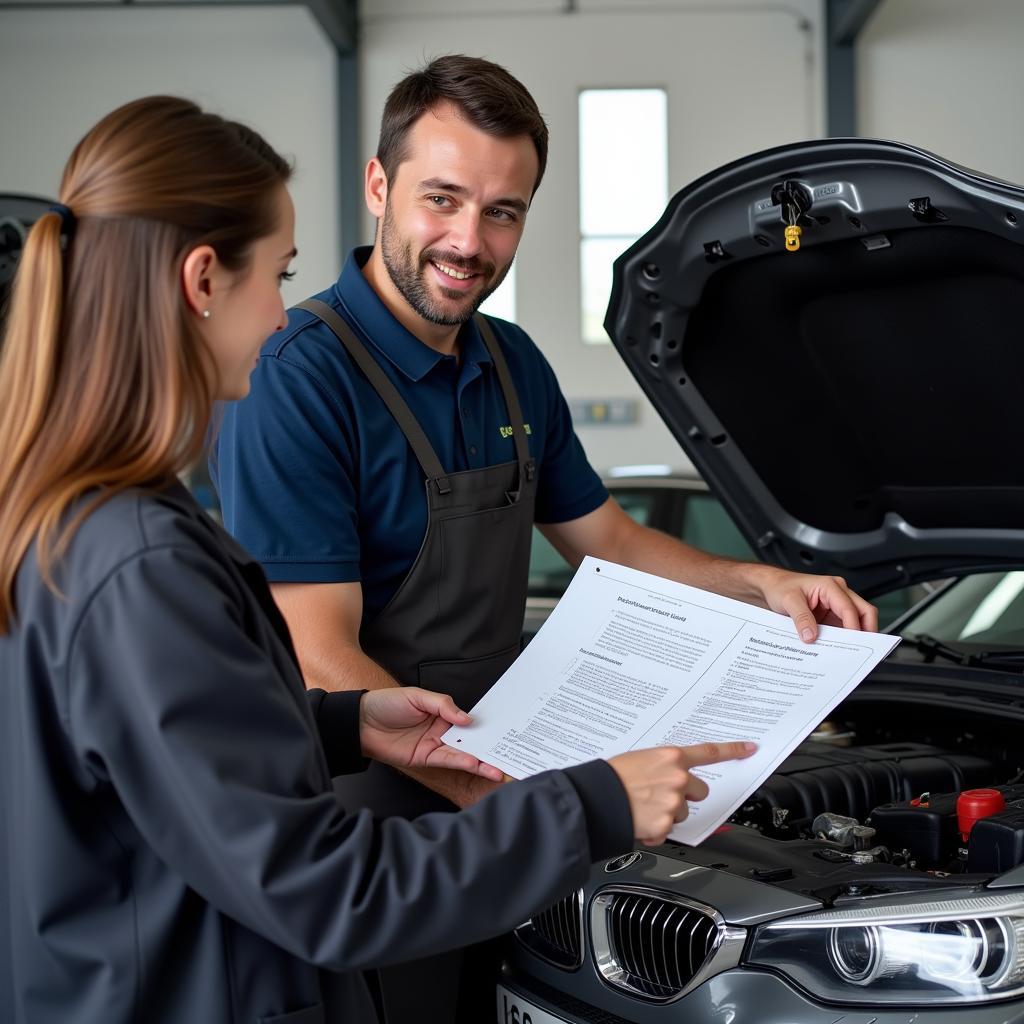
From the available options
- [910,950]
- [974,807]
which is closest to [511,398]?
[974,807]

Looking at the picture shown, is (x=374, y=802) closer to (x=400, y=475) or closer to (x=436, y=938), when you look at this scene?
(x=400, y=475)

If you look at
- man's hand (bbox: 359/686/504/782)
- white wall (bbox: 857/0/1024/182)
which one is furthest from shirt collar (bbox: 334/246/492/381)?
white wall (bbox: 857/0/1024/182)

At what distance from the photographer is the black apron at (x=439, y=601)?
76.0 inches

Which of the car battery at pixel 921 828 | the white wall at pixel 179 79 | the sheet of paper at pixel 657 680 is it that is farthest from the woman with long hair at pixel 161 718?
the white wall at pixel 179 79

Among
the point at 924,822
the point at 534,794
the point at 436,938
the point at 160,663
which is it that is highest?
the point at 160,663

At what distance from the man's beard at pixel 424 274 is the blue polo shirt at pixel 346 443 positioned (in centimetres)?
5

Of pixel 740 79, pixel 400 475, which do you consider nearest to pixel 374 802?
pixel 400 475

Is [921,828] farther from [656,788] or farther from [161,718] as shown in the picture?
[161,718]

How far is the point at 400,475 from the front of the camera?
1913 mm

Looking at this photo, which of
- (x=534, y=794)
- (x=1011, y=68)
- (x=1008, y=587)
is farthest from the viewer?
(x=1011, y=68)

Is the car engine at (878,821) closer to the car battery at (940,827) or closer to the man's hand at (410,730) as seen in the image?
the car battery at (940,827)

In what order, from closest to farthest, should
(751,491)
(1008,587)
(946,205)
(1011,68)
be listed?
1. (946,205)
2. (751,491)
3. (1008,587)
4. (1011,68)

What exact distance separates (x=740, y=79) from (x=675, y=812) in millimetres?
7411

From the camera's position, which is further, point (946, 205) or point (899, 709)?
point (899, 709)
